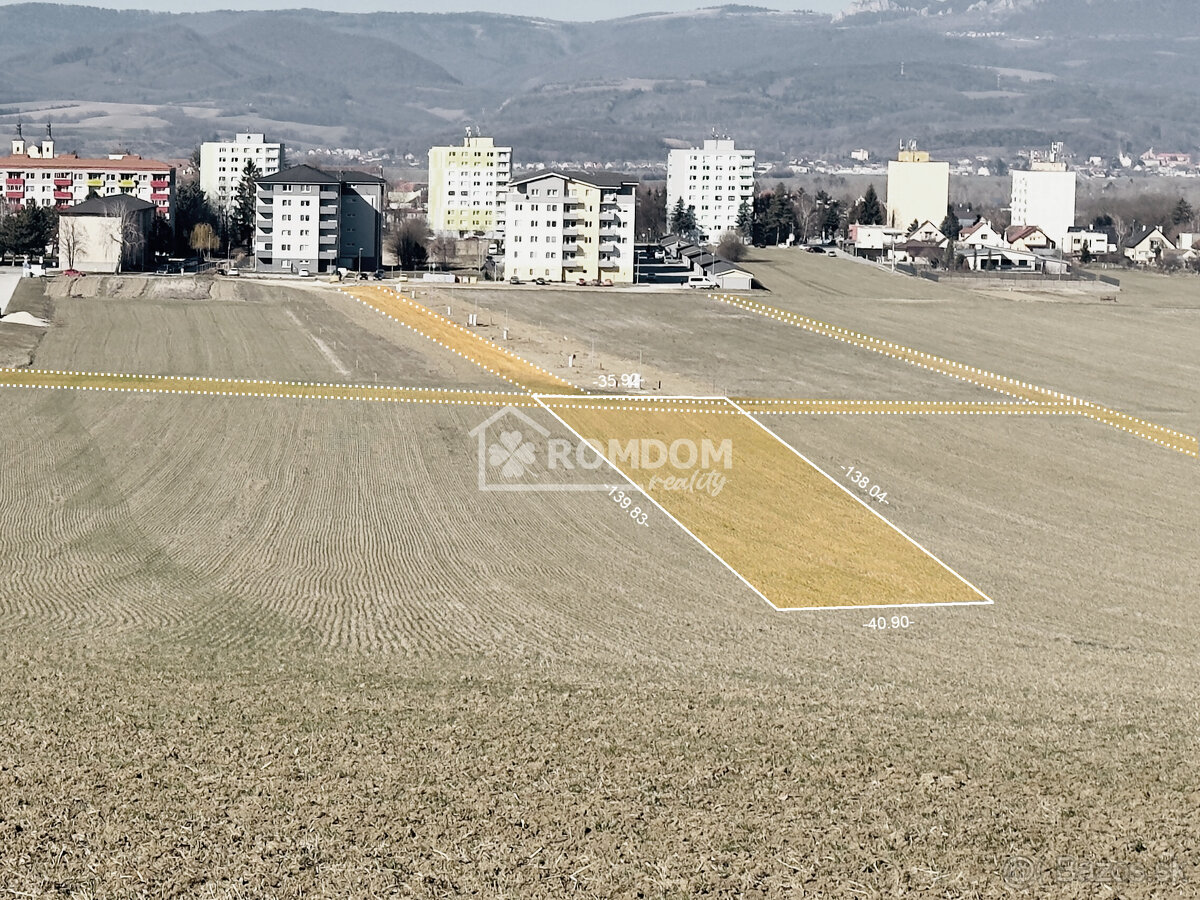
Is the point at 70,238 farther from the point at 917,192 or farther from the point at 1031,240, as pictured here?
the point at 917,192

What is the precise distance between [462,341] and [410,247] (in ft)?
75.4

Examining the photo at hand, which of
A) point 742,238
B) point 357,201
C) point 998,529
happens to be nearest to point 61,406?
point 998,529

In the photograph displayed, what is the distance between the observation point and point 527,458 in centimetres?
2348

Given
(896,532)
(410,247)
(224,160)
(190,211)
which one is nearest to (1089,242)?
(410,247)

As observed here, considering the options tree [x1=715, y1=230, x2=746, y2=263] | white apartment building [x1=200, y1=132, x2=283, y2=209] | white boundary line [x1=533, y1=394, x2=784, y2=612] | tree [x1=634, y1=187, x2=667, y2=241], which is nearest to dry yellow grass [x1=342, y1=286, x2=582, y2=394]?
white boundary line [x1=533, y1=394, x2=784, y2=612]

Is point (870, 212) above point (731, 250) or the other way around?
above

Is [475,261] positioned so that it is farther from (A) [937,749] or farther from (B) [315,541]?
(A) [937,749]

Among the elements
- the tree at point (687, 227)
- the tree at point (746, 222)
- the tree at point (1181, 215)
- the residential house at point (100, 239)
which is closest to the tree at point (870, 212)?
the tree at point (746, 222)

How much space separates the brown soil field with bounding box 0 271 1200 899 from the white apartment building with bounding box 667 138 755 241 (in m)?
60.0

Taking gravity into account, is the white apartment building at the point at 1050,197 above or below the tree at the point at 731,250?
above

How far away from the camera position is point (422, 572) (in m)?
17.0

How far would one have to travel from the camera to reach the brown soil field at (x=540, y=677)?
30.3 ft

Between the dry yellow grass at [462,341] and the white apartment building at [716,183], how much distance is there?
43339 mm

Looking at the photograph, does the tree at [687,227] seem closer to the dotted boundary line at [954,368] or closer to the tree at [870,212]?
the tree at [870,212]
